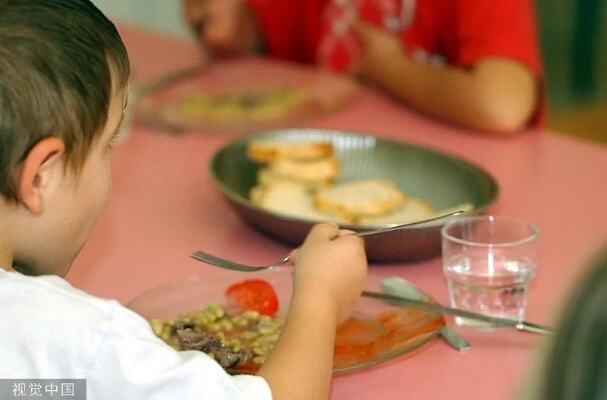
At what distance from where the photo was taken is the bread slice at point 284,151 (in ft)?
4.86

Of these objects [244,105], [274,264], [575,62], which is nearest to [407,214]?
[274,264]

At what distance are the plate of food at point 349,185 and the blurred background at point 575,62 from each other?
6.86ft

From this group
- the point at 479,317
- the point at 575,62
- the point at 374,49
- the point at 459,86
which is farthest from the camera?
the point at 575,62

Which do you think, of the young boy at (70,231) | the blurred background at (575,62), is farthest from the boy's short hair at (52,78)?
the blurred background at (575,62)

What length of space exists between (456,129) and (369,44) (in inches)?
11.0

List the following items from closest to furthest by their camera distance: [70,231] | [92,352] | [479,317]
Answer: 1. [92,352]
2. [70,231]
3. [479,317]

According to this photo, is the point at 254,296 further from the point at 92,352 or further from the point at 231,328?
the point at 92,352

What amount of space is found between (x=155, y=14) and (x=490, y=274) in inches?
93.3

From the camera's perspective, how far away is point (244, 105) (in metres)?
1.78

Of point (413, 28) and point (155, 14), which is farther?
point (155, 14)

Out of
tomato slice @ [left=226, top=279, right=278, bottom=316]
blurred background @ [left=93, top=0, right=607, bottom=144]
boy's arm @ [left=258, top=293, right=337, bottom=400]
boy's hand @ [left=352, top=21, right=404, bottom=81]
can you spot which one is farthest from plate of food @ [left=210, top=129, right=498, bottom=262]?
Answer: blurred background @ [left=93, top=0, right=607, bottom=144]

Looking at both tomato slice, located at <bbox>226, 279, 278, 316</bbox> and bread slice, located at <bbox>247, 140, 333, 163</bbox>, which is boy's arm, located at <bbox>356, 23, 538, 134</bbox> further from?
tomato slice, located at <bbox>226, 279, 278, 316</bbox>

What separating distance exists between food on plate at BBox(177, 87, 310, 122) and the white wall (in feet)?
4.65

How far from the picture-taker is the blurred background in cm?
353
